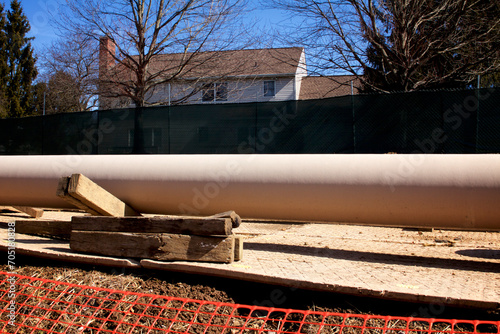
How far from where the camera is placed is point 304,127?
814cm

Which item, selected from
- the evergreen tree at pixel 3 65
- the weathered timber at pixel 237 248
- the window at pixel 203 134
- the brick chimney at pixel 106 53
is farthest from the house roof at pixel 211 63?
the evergreen tree at pixel 3 65

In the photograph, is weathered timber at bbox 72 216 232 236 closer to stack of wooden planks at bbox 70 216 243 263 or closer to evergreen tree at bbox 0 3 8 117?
stack of wooden planks at bbox 70 216 243 263

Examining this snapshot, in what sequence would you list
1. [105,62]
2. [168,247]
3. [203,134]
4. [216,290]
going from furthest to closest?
[105,62] → [203,134] → [168,247] → [216,290]

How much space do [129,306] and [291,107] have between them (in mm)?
6174

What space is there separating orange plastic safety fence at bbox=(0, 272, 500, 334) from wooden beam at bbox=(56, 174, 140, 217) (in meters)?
0.71

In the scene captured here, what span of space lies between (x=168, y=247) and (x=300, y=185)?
1258 mm

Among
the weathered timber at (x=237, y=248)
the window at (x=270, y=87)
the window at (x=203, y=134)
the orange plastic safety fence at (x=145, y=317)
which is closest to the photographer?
the orange plastic safety fence at (x=145, y=317)

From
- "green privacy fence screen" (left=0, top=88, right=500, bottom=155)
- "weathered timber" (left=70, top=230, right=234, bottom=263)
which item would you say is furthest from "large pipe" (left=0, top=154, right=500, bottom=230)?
"green privacy fence screen" (left=0, top=88, right=500, bottom=155)

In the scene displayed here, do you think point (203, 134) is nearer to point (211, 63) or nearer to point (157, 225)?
point (211, 63)

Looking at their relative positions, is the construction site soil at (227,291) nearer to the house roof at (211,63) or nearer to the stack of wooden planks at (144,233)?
the stack of wooden planks at (144,233)

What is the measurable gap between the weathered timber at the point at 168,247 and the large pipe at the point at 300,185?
662mm

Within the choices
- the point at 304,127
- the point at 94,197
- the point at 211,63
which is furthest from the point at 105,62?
the point at 94,197

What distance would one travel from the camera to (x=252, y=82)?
578 inches

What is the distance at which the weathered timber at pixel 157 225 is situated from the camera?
3078 millimetres
